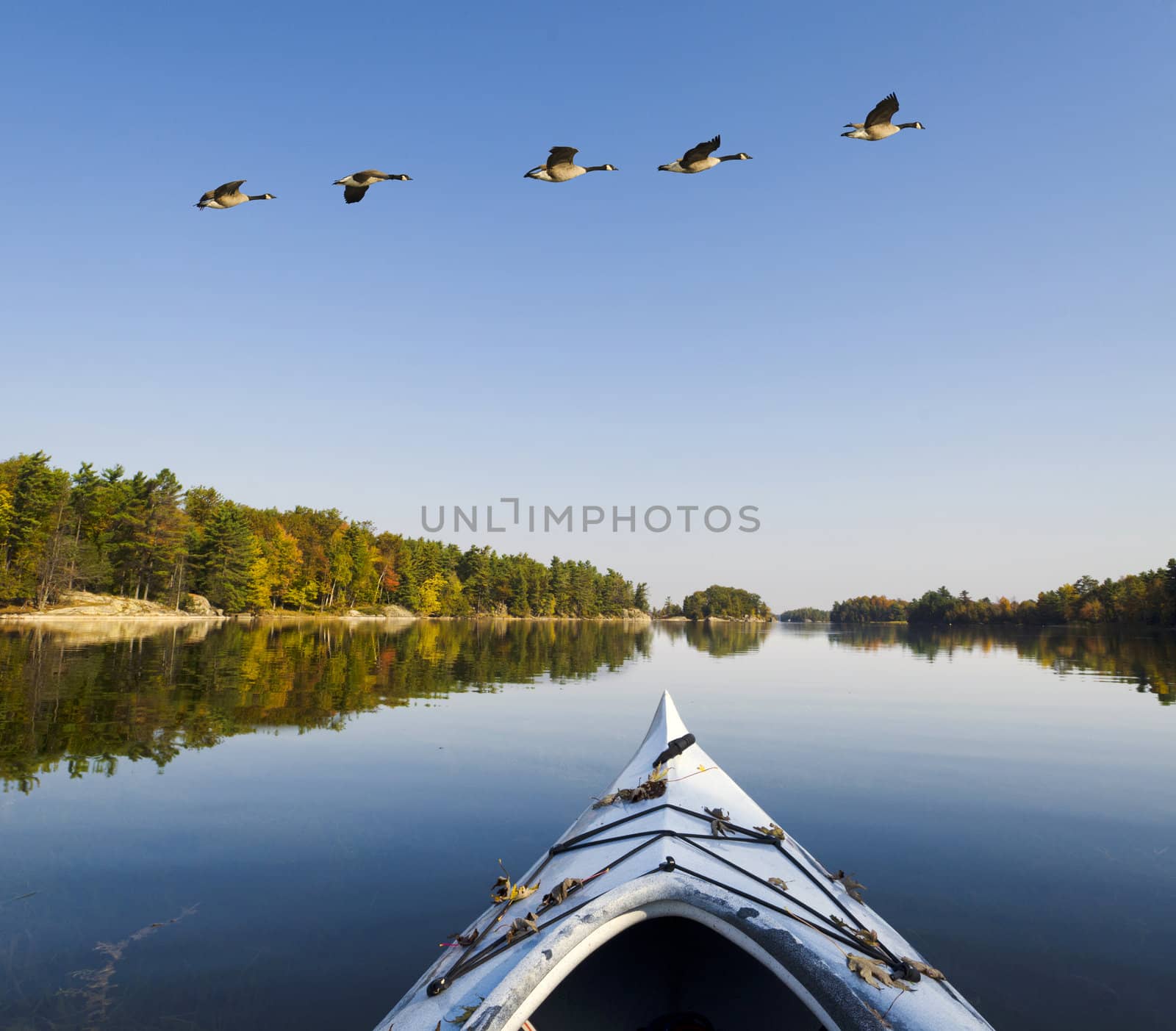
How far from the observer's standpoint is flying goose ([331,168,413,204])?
6.40 m

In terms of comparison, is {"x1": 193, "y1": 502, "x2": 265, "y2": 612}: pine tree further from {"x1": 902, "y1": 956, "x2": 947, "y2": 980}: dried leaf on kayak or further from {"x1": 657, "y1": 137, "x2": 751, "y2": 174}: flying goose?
{"x1": 902, "y1": 956, "x2": 947, "y2": 980}: dried leaf on kayak

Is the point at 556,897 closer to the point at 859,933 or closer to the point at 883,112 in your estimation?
the point at 859,933

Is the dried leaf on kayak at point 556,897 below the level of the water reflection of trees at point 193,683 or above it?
above

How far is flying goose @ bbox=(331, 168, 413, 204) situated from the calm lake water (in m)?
6.95

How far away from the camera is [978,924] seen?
21.0ft

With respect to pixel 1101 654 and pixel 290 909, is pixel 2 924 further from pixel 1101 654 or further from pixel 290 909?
pixel 1101 654

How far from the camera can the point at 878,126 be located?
6.43 meters

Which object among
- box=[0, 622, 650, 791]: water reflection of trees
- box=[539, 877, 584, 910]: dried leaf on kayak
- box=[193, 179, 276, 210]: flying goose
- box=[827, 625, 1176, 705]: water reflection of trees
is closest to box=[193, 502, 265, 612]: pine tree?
Result: box=[0, 622, 650, 791]: water reflection of trees

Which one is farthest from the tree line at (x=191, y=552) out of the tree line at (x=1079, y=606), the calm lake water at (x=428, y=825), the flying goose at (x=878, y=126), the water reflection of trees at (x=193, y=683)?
the tree line at (x=1079, y=606)

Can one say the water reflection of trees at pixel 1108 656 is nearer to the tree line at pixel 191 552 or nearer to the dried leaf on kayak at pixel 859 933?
the dried leaf on kayak at pixel 859 933

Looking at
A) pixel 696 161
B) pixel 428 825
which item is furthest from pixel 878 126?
pixel 428 825

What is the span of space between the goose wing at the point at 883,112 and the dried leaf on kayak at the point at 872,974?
6.99 metres

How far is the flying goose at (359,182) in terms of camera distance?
6402 mm

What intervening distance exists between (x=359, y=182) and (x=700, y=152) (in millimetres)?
3337
